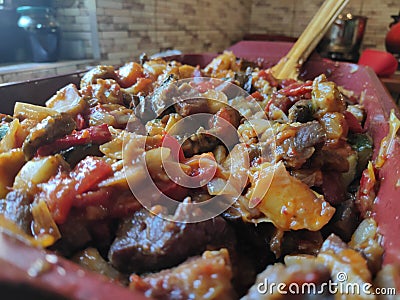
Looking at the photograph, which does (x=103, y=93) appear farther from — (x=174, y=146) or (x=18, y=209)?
(x=18, y=209)

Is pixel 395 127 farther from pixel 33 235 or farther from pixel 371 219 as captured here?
pixel 33 235

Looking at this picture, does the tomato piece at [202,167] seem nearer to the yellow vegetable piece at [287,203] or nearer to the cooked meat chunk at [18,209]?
the yellow vegetable piece at [287,203]

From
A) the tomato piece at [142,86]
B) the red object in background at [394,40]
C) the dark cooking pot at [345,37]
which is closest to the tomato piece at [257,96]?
the tomato piece at [142,86]

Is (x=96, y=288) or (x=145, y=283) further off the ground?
(x=96, y=288)

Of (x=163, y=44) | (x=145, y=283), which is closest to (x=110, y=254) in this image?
(x=145, y=283)

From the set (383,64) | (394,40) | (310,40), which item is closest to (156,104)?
(310,40)

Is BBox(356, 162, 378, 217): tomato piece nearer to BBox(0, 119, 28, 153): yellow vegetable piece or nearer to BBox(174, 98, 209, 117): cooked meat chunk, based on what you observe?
BBox(174, 98, 209, 117): cooked meat chunk
